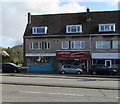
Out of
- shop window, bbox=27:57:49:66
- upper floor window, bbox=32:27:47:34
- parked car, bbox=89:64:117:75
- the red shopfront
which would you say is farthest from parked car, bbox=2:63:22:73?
parked car, bbox=89:64:117:75

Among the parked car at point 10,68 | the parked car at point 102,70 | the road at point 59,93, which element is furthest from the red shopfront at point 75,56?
the road at point 59,93

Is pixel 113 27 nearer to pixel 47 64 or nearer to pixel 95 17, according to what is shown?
pixel 95 17

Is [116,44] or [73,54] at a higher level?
[116,44]

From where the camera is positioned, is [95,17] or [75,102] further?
[95,17]

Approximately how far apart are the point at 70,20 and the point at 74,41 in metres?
4.76

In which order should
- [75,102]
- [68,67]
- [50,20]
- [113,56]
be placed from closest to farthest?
[75,102] → [68,67] → [113,56] → [50,20]

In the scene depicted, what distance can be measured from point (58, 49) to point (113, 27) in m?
9.85

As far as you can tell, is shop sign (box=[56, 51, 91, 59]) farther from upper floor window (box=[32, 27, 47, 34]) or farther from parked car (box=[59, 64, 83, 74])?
upper floor window (box=[32, 27, 47, 34])

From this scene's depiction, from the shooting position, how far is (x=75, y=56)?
34.9 metres

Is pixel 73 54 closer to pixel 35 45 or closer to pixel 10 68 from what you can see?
pixel 35 45

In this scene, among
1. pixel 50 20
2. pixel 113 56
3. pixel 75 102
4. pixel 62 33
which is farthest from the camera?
pixel 50 20

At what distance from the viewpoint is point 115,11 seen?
3797 centimetres

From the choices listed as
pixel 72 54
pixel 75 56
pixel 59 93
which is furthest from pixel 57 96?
pixel 72 54

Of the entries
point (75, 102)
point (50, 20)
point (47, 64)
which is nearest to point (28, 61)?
point (47, 64)
